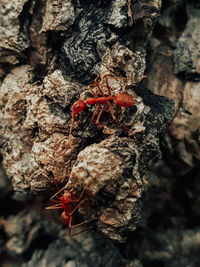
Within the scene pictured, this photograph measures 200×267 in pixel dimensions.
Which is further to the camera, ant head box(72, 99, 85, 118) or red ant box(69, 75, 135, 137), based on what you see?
ant head box(72, 99, 85, 118)

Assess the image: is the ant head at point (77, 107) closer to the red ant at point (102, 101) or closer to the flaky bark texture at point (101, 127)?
the red ant at point (102, 101)

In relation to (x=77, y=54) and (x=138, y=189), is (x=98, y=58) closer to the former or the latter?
(x=77, y=54)

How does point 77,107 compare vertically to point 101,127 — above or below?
above

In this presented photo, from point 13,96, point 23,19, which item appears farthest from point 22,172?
point 23,19

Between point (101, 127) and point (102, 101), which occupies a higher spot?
point (102, 101)

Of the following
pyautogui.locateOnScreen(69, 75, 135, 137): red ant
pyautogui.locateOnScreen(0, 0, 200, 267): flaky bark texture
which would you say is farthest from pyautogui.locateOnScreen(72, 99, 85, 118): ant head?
pyautogui.locateOnScreen(0, 0, 200, 267): flaky bark texture

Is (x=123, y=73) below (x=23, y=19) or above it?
below

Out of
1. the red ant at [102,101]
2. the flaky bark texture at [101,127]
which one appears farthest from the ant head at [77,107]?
the flaky bark texture at [101,127]

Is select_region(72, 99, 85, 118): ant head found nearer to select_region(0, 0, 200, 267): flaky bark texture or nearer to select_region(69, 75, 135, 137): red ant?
select_region(69, 75, 135, 137): red ant
